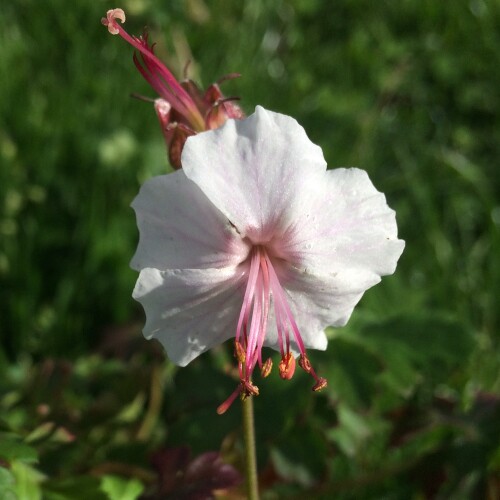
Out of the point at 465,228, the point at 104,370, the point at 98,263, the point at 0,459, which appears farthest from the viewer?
the point at 465,228

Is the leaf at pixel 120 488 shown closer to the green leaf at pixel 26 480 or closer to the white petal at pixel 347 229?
the green leaf at pixel 26 480

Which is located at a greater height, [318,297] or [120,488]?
[318,297]

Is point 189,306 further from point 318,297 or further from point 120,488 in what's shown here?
point 120,488

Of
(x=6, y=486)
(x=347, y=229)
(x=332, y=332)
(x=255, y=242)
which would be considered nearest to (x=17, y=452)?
(x=6, y=486)

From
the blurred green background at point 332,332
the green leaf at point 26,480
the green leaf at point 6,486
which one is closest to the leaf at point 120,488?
the blurred green background at point 332,332

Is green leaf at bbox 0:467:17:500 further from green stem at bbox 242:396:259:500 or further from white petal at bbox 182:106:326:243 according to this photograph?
white petal at bbox 182:106:326:243

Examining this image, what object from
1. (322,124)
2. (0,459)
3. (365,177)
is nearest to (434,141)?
(322,124)

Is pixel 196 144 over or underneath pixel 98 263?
underneath

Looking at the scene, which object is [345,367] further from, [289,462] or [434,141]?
Answer: [434,141]
